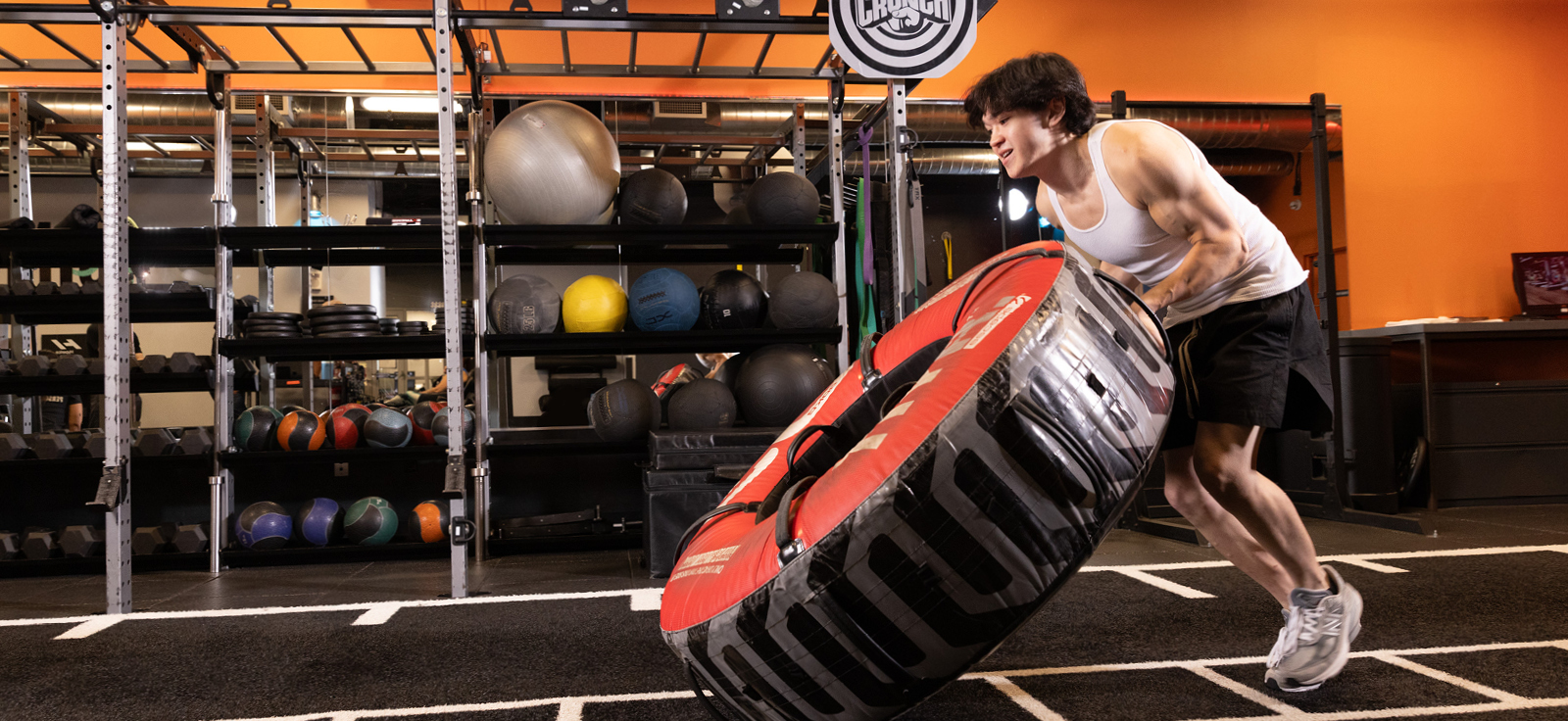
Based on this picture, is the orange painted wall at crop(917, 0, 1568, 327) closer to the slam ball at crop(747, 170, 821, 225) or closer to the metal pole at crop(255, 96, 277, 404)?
the slam ball at crop(747, 170, 821, 225)

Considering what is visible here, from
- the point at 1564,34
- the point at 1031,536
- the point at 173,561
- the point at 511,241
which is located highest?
the point at 1564,34

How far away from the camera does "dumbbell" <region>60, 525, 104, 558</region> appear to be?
4.00 metres

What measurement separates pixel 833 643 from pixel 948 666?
173mm

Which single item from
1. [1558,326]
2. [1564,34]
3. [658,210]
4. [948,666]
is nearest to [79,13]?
[658,210]

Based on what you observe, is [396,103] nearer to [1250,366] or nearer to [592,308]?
[592,308]

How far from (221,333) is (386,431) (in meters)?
0.89

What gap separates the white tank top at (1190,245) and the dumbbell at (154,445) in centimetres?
404

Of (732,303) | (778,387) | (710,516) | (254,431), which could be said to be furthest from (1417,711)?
(254,431)

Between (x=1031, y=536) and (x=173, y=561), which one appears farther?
(x=173, y=561)

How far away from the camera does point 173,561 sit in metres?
4.07

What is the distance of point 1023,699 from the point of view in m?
1.88

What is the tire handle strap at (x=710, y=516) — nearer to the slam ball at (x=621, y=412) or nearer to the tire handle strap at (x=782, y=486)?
the tire handle strap at (x=782, y=486)

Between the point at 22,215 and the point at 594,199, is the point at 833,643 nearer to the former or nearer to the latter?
the point at 594,199

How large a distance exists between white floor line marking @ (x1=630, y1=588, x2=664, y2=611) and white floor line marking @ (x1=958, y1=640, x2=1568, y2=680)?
1.19 m
